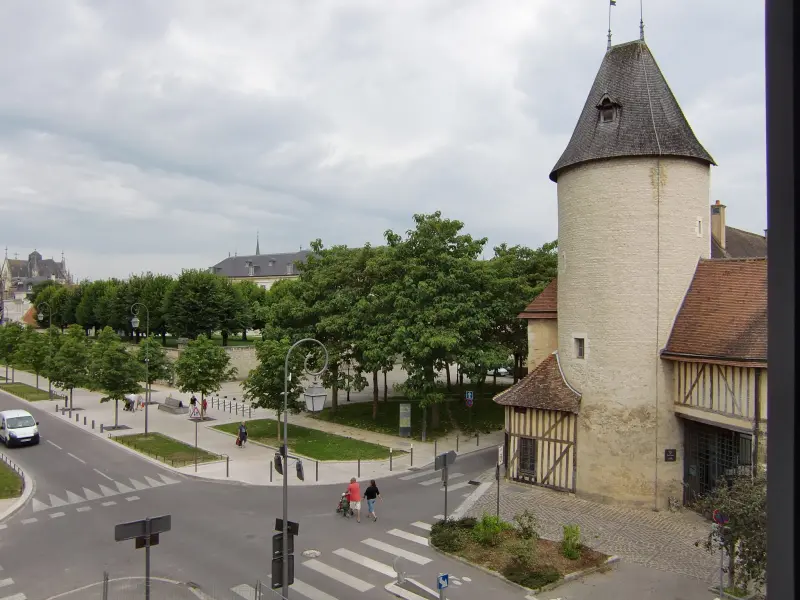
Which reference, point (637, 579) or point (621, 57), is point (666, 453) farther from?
point (621, 57)

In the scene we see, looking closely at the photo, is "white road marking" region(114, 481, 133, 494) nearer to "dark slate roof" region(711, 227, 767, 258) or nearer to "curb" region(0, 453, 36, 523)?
"curb" region(0, 453, 36, 523)

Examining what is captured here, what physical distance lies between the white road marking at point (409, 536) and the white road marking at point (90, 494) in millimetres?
10487

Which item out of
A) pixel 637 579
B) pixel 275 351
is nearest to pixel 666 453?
pixel 637 579

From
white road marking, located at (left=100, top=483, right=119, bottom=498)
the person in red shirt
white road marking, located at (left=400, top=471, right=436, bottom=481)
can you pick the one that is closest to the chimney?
white road marking, located at (left=400, top=471, right=436, bottom=481)

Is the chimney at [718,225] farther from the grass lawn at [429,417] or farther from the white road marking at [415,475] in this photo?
the white road marking at [415,475]

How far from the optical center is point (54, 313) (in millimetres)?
87500

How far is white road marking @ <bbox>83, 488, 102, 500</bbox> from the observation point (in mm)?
20422

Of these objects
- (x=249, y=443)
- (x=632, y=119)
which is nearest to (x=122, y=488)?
(x=249, y=443)

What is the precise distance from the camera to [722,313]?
19312 millimetres

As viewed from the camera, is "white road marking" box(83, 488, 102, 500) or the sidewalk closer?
"white road marking" box(83, 488, 102, 500)

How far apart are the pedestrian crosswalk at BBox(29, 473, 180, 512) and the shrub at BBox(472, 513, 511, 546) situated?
1185 cm

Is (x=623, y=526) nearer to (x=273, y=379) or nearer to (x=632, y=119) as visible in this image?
(x=632, y=119)

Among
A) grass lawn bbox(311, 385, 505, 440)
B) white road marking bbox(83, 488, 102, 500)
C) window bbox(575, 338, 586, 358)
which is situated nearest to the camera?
white road marking bbox(83, 488, 102, 500)

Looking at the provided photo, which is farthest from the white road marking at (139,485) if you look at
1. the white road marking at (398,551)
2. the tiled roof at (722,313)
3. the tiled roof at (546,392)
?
the tiled roof at (722,313)
